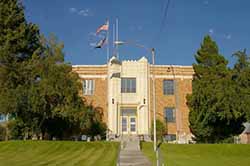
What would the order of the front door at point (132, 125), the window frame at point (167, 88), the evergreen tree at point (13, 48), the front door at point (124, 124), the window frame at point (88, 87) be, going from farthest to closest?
the window frame at point (167, 88) < the window frame at point (88, 87) < the front door at point (132, 125) < the front door at point (124, 124) < the evergreen tree at point (13, 48)

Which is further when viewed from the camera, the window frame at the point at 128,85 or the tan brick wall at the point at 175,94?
the window frame at the point at 128,85

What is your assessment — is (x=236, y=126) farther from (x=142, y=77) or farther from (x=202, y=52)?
(x=142, y=77)

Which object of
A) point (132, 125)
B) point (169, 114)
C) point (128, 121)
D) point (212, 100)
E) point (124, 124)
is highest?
point (212, 100)

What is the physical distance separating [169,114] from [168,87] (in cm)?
380

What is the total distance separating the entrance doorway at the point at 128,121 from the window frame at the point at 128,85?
256cm

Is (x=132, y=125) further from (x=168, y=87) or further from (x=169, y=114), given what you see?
(x=168, y=87)

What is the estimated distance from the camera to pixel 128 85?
47.7 m

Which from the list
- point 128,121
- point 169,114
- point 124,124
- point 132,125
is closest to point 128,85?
point 128,121

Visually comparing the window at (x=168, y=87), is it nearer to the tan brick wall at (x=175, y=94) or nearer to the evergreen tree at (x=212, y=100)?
the tan brick wall at (x=175, y=94)

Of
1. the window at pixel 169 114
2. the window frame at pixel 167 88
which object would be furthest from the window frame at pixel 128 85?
the window at pixel 169 114

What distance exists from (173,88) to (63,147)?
23710 millimetres

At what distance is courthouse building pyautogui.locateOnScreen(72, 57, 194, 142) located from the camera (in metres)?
46.8


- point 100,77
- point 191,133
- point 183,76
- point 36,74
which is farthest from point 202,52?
point 36,74

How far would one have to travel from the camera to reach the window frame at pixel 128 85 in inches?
1875
